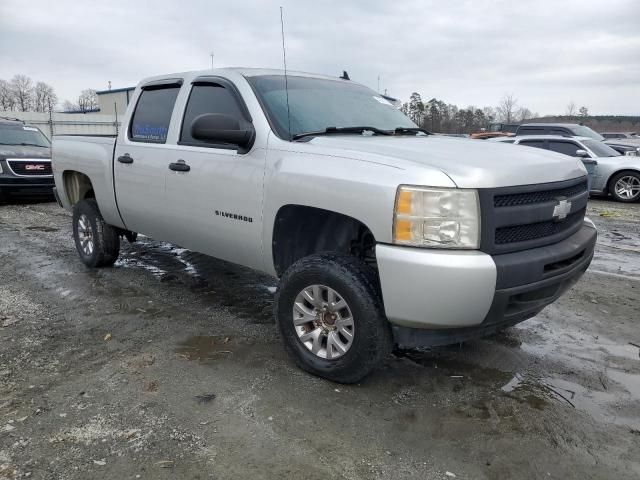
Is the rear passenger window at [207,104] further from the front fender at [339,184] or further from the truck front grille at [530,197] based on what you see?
the truck front grille at [530,197]

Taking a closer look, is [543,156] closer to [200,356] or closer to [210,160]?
[210,160]

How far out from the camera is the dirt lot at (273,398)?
101 inches

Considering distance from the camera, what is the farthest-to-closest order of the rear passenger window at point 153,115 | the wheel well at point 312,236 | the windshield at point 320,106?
1. the rear passenger window at point 153,115
2. the windshield at point 320,106
3. the wheel well at point 312,236

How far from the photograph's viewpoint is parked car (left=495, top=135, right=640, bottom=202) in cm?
1219

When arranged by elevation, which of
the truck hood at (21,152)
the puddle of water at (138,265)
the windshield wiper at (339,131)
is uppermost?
the windshield wiper at (339,131)

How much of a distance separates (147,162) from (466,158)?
283cm

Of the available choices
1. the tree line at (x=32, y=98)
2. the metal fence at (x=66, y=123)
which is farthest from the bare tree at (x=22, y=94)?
the metal fence at (x=66, y=123)

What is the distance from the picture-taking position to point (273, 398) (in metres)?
3.16

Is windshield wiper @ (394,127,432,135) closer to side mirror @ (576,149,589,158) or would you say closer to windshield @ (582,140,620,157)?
side mirror @ (576,149,589,158)

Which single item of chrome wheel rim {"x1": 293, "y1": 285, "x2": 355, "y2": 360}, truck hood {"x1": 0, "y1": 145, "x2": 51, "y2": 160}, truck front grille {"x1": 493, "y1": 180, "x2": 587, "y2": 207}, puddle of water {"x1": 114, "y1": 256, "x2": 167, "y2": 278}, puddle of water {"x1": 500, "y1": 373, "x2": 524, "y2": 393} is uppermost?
truck hood {"x1": 0, "y1": 145, "x2": 51, "y2": 160}

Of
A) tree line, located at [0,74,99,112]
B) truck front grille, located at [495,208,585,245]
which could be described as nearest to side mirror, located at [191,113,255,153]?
truck front grille, located at [495,208,585,245]

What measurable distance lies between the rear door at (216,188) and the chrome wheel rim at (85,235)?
6.17 feet

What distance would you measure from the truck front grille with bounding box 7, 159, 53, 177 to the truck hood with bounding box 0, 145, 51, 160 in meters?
0.17

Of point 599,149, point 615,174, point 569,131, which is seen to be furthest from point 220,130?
point 569,131
